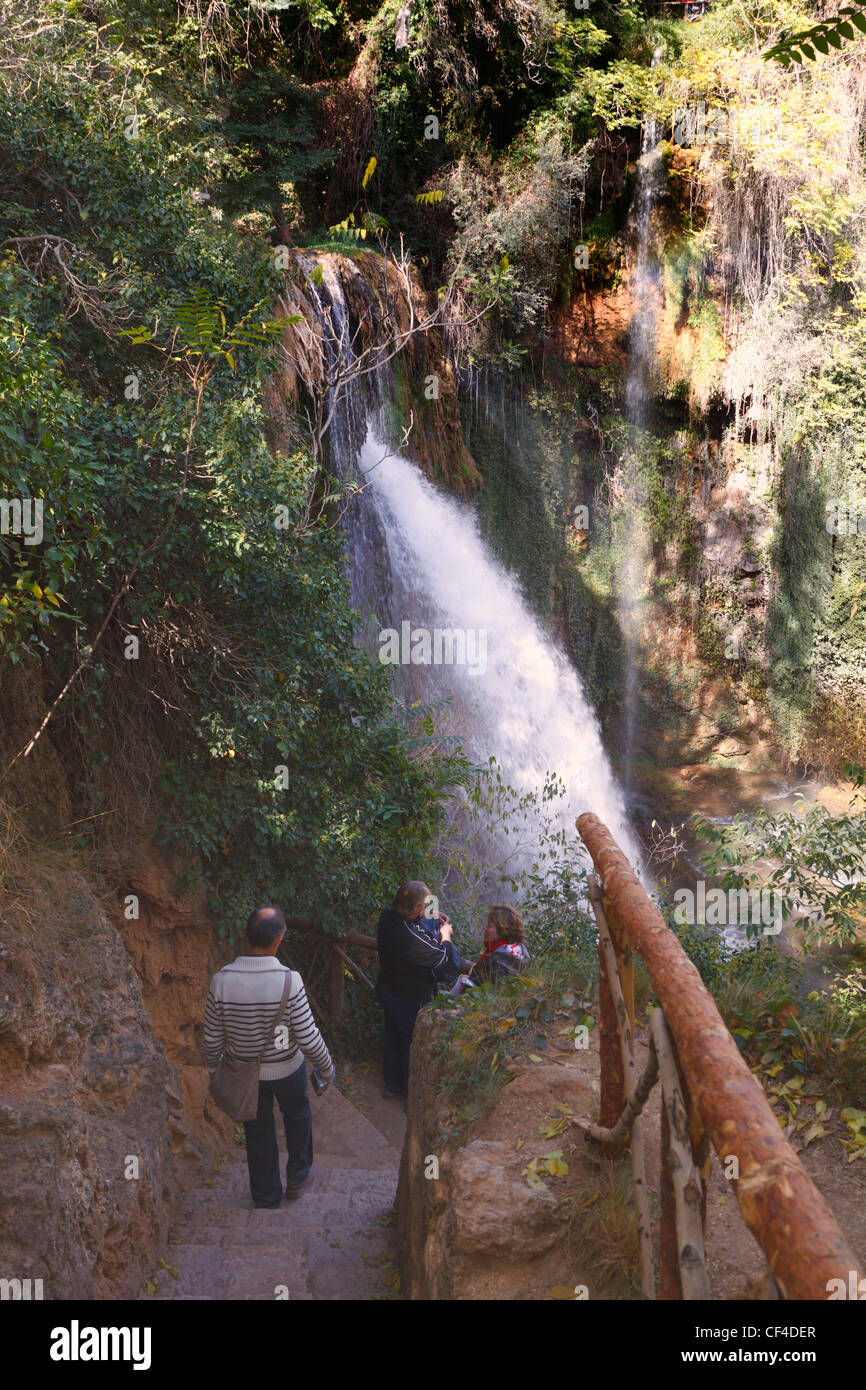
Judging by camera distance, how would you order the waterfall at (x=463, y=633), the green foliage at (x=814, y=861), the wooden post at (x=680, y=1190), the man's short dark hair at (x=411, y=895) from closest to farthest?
the wooden post at (x=680, y=1190) < the green foliage at (x=814, y=861) < the man's short dark hair at (x=411, y=895) < the waterfall at (x=463, y=633)

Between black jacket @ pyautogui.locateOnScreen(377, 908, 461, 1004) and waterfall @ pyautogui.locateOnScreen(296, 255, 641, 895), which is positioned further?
waterfall @ pyautogui.locateOnScreen(296, 255, 641, 895)

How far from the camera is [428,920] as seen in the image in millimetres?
6570

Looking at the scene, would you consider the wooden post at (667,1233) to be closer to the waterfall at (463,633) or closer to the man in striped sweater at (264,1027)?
the man in striped sweater at (264,1027)

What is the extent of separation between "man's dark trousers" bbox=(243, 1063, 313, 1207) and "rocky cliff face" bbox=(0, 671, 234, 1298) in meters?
0.47

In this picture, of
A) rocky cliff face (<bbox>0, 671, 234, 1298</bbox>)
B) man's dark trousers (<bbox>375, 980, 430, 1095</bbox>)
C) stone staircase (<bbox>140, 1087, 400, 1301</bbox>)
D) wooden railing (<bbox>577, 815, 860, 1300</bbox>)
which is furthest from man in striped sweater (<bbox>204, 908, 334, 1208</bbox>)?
wooden railing (<bbox>577, 815, 860, 1300</bbox>)

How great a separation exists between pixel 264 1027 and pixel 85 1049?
0.89 m

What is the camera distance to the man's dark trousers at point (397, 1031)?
22.2ft

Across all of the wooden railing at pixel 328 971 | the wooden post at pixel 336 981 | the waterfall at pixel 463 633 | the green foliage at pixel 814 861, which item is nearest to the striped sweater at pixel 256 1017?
the green foliage at pixel 814 861

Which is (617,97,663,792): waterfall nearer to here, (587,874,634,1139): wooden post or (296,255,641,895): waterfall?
(296,255,641,895): waterfall

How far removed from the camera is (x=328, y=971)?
8.03 m

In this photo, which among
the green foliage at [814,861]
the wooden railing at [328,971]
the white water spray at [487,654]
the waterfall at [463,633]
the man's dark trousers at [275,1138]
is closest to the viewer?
the man's dark trousers at [275,1138]

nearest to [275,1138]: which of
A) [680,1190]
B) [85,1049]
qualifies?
[85,1049]

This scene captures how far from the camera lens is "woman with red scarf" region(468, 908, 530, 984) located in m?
Answer: 5.38
